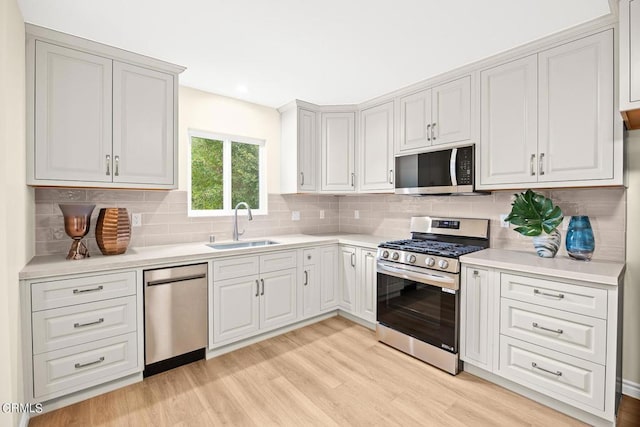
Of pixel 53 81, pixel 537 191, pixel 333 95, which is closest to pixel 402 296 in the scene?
pixel 537 191

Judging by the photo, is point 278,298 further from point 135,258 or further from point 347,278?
point 135,258

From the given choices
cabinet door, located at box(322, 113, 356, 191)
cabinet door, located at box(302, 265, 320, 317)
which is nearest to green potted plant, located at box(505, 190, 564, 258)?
cabinet door, located at box(322, 113, 356, 191)

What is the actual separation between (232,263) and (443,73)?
2.51 m

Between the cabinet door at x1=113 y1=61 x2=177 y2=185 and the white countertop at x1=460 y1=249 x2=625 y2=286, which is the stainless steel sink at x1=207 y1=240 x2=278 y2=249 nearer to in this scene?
the cabinet door at x1=113 y1=61 x2=177 y2=185

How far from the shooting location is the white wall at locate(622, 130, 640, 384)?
6.82 ft

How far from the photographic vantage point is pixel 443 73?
2723mm

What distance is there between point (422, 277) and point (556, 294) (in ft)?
2.90

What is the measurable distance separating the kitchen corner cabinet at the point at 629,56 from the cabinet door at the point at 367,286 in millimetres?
2081

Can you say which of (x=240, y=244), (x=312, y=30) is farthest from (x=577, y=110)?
(x=240, y=244)

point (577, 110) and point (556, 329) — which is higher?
point (577, 110)

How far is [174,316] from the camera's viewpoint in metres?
2.37

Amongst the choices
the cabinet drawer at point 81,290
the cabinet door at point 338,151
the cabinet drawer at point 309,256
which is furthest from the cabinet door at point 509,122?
the cabinet drawer at point 81,290

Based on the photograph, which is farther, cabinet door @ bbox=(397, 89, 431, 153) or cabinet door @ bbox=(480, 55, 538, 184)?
cabinet door @ bbox=(397, 89, 431, 153)

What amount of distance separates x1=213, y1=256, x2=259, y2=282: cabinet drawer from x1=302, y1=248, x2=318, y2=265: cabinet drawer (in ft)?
1.78
